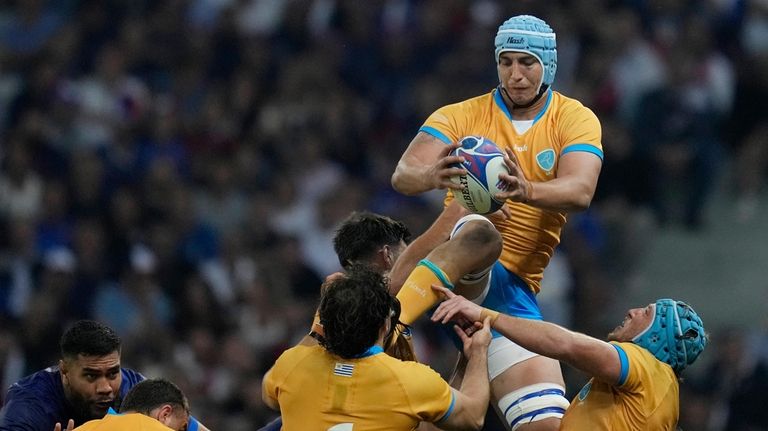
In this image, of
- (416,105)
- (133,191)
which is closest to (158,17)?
(133,191)

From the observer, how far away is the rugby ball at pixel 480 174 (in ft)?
20.0

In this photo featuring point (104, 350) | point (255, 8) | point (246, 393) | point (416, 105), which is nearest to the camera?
point (104, 350)

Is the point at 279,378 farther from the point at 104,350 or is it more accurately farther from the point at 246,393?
the point at 246,393

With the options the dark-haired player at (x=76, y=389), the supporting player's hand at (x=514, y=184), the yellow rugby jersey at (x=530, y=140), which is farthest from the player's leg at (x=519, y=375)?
the dark-haired player at (x=76, y=389)

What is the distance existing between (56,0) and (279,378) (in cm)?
907

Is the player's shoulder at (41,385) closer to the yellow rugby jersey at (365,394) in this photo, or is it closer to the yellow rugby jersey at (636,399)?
the yellow rugby jersey at (365,394)

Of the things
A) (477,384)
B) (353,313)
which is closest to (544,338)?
(477,384)

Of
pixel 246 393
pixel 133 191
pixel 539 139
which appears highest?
pixel 539 139

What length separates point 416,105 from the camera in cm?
1265

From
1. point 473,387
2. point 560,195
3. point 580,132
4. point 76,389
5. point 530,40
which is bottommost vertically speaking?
point 76,389

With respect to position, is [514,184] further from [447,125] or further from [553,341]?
[447,125]

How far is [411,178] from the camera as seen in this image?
650cm

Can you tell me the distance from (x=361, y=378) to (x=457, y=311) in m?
0.57

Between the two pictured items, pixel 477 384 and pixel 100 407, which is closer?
pixel 477 384
